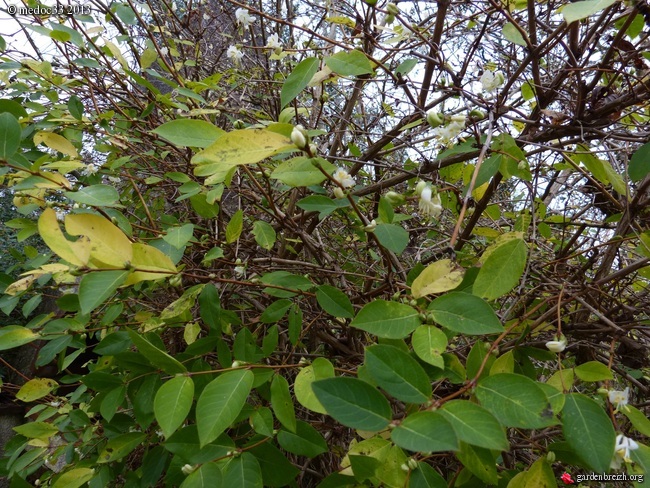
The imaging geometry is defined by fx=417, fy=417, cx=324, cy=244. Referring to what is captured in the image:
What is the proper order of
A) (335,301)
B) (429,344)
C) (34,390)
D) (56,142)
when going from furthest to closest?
1. (34,390)
2. (56,142)
3. (335,301)
4. (429,344)

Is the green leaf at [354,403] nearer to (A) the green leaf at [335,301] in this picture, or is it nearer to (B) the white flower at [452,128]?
(A) the green leaf at [335,301]

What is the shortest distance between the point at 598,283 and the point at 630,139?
330 millimetres

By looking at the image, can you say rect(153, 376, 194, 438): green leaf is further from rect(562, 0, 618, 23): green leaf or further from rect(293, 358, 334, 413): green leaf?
rect(562, 0, 618, 23): green leaf

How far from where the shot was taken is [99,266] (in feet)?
2.26

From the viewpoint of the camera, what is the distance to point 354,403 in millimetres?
550

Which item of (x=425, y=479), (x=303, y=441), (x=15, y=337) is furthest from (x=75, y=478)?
(x=425, y=479)

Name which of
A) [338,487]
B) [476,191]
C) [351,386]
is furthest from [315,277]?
[351,386]

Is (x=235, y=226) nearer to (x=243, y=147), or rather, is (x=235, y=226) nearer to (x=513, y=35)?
(x=243, y=147)

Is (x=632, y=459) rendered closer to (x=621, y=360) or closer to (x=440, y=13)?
(x=621, y=360)

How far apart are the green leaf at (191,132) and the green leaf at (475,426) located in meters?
0.56

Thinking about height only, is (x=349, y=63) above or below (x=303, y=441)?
above

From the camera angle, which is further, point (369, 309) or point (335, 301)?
point (335, 301)

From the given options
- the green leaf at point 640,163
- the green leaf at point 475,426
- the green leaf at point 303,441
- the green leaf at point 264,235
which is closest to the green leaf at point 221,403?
the green leaf at point 303,441

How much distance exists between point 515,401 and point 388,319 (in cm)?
20
